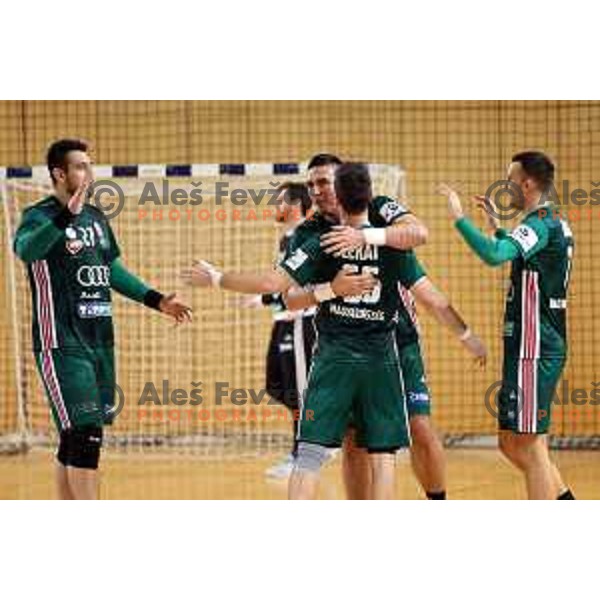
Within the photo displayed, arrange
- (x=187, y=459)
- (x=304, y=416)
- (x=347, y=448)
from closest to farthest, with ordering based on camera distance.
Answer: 1. (x=304, y=416)
2. (x=347, y=448)
3. (x=187, y=459)

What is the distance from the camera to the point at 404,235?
24.2 ft

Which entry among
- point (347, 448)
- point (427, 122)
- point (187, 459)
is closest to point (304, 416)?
point (347, 448)

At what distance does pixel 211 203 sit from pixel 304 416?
565 cm

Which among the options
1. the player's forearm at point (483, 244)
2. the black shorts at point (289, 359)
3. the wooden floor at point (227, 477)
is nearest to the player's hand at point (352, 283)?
the player's forearm at point (483, 244)

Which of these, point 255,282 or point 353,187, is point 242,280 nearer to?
point 255,282

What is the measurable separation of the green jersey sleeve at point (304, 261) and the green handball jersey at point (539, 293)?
1.27 meters

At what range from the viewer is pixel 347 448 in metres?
7.87

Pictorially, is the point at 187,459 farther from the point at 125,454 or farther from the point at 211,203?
the point at 211,203

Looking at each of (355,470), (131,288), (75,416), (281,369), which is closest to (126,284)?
(131,288)

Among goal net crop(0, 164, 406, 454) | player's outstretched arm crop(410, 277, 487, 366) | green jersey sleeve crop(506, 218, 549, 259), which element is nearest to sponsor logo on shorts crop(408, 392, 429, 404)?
player's outstretched arm crop(410, 277, 487, 366)

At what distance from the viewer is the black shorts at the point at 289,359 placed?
10289 millimetres

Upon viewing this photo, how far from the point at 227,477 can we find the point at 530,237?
12.7ft

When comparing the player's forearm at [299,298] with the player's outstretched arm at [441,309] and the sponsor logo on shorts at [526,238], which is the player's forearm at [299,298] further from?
the sponsor logo on shorts at [526,238]

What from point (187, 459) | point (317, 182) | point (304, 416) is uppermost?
point (317, 182)
